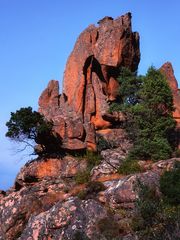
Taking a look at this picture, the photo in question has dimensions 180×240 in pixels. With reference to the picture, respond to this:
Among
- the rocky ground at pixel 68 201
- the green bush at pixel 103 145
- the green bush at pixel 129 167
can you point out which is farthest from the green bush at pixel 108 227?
the green bush at pixel 103 145

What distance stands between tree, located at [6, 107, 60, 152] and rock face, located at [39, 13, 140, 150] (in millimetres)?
2627

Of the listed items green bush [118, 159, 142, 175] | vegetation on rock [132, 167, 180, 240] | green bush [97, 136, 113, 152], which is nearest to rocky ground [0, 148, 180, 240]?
green bush [118, 159, 142, 175]

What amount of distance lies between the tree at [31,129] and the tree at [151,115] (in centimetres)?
718

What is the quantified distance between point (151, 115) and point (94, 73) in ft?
25.5

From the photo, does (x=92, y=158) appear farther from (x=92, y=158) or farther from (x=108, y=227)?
(x=108, y=227)

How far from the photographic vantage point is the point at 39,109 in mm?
53469

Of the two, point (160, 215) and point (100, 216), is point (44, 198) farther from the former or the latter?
point (160, 215)

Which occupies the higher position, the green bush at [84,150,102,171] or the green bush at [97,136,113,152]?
the green bush at [97,136,113,152]

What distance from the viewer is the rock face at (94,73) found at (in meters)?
50.8

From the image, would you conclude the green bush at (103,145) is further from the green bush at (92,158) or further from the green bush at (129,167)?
the green bush at (129,167)

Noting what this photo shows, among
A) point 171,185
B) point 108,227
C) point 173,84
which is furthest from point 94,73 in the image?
point 108,227

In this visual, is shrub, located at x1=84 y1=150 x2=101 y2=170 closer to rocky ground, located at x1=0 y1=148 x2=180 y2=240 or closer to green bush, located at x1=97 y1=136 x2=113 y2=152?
rocky ground, located at x1=0 y1=148 x2=180 y2=240

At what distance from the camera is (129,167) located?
41.8 m

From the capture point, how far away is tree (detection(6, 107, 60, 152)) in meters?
46.2
